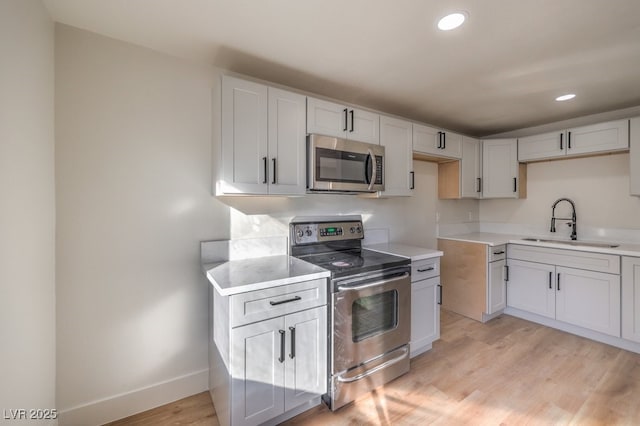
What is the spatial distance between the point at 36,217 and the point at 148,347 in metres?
1.02

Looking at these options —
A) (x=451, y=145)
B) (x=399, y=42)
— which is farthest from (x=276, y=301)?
(x=451, y=145)

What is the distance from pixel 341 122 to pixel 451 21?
3.13 ft

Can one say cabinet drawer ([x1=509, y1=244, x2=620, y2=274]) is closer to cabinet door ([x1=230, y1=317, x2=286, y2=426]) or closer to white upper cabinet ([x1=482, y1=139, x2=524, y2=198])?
white upper cabinet ([x1=482, y1=139, x2=524, y2=198])

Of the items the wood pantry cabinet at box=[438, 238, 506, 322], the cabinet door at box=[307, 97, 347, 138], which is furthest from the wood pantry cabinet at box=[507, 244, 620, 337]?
the cabinet door at box=[307, 97, 347, 138]

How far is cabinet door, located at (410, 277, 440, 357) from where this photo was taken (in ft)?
7.61

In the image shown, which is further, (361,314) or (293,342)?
(361,314)

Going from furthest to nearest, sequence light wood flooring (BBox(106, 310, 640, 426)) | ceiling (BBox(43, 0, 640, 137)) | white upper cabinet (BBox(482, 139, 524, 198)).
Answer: white upper cabinet (BBox(482, 139, 524, 198)) → light wood flooring (BBox(106, 310, 640, 426)) → ceiling (BBox(43, 0, 640, 137))

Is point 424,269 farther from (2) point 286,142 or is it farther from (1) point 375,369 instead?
(2) point 286,142

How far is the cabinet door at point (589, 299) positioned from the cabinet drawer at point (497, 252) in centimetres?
49

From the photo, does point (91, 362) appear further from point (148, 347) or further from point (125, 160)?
point (125, 160)

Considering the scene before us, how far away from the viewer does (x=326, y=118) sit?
214cm

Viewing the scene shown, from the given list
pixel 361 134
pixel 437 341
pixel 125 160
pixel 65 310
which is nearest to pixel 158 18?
pixel 125 160

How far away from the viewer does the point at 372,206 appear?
114 inches

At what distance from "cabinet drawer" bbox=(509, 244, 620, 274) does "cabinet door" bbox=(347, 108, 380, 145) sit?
2.21 meters
